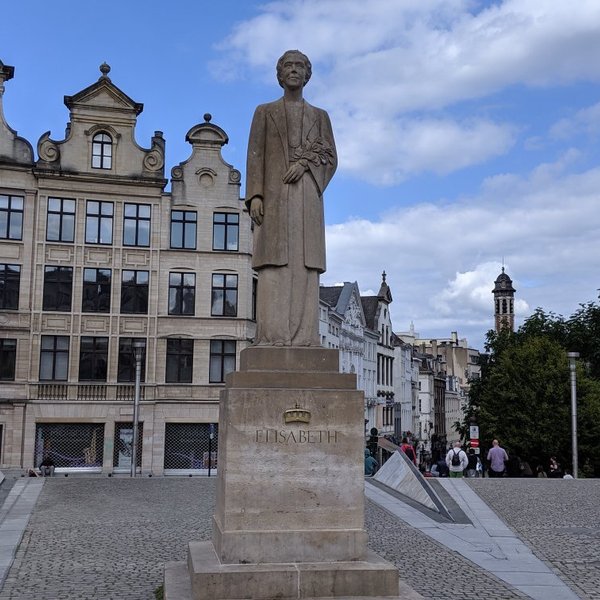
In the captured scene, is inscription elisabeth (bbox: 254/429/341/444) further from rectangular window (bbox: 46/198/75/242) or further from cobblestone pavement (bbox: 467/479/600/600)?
rectangular window (bbox: 46/198/75/242)

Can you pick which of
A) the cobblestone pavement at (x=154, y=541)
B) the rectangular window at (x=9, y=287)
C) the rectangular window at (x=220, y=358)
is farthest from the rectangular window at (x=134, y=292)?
the cobblestone pavement at (x=154, y=541)

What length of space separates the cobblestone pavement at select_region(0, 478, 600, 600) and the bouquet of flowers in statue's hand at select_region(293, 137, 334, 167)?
485 cm

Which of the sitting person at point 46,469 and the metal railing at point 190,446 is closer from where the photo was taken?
the sitting person at point 46,469

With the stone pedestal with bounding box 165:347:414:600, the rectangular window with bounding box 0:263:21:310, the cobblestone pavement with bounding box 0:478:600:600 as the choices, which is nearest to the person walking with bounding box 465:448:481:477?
the cobblestone pavement with bounding box 0:478:600:600

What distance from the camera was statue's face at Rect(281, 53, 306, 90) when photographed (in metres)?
8.96

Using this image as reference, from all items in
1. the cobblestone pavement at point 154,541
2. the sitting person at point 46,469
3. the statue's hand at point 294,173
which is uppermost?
the statue's hand at point 294,173

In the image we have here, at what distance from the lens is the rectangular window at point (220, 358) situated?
3861 cm

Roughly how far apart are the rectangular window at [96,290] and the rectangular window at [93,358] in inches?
56.6

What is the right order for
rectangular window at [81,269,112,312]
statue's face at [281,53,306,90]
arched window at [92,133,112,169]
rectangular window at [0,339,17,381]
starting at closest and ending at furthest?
1. statue's face at [281,53,306,90]
2. rectangular window at [0,339,17,381]
3. rectangular window at [81,269,112,312]
4. arched window at [92,133,112,169]

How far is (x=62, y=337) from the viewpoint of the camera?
1457 inches

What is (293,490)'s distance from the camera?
7961 mm

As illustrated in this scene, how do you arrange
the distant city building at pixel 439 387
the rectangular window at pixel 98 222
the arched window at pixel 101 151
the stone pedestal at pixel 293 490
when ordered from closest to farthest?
the stone pedestal at pixel 293 490 → the rectangular window at pixel 98 222 → the arched window at pixel 101 151 → the distant city building at pixel 439 387

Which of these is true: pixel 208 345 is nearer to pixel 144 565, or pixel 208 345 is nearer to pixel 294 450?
pixel 144 565

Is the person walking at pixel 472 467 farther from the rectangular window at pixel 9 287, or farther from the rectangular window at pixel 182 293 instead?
the rectangular window at pixel 9 287
